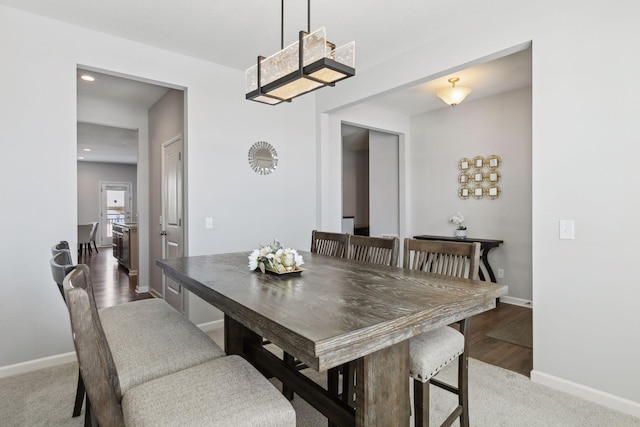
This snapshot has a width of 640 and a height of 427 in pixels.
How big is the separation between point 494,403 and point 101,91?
509 centimetres

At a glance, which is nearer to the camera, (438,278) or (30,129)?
(438,278)

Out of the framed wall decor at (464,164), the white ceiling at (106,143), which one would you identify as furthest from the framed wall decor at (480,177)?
the white ceiling at (106,143)

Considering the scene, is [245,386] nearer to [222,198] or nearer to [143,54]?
[222,198]

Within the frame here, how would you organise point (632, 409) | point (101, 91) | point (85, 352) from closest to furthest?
point (85, 352)
point (632, 409)
point (101, 91)

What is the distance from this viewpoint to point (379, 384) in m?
1.15

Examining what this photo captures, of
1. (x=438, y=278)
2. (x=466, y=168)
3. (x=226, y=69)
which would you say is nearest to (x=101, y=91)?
(x=226, y=69)

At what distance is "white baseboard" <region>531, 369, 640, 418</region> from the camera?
6.39 feet

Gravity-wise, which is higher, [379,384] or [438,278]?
[438,278]

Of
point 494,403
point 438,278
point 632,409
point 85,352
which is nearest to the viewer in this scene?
point 85,352

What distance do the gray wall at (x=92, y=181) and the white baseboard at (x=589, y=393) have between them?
37.8 feet

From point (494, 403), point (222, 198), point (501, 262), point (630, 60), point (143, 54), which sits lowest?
point (494, 403)

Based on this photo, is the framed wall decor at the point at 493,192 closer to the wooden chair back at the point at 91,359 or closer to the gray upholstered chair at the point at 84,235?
the wooden chair back at the point at 91,359

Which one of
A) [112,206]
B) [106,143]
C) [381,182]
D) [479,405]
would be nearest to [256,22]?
[479,405]

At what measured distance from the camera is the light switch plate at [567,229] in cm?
218
